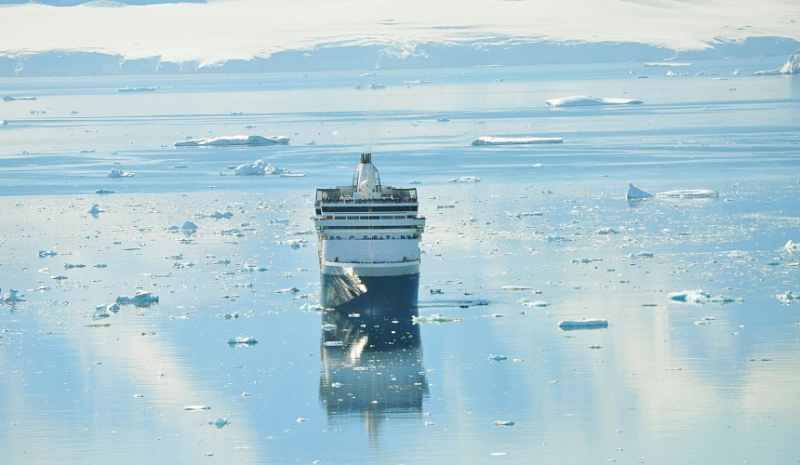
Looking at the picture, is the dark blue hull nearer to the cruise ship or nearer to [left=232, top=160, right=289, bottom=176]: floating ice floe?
the cruise ship

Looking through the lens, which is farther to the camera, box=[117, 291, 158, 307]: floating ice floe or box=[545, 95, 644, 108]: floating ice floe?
box=[545, 95, 644, 108]: floating ice floe

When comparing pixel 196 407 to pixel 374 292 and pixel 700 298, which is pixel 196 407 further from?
pixel 700 298

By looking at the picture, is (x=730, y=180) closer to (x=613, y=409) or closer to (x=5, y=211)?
(x=5, y=211)

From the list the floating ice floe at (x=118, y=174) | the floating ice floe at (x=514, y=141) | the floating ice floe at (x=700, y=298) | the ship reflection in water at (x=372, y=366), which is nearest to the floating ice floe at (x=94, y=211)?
the floating ice floe at (x=118, y=174)

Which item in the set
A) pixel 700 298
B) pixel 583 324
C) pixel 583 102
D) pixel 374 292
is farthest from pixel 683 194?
pixel 583 102

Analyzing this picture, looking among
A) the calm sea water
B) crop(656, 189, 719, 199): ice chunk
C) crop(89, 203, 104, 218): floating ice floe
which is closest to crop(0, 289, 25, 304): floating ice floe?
the calm sea water

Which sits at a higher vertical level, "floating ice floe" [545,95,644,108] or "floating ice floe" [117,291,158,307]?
"floating ice floe" [117,291,158,307]

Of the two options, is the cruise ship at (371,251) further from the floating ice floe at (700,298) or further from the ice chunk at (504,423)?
the ice chunk at (504,423)
